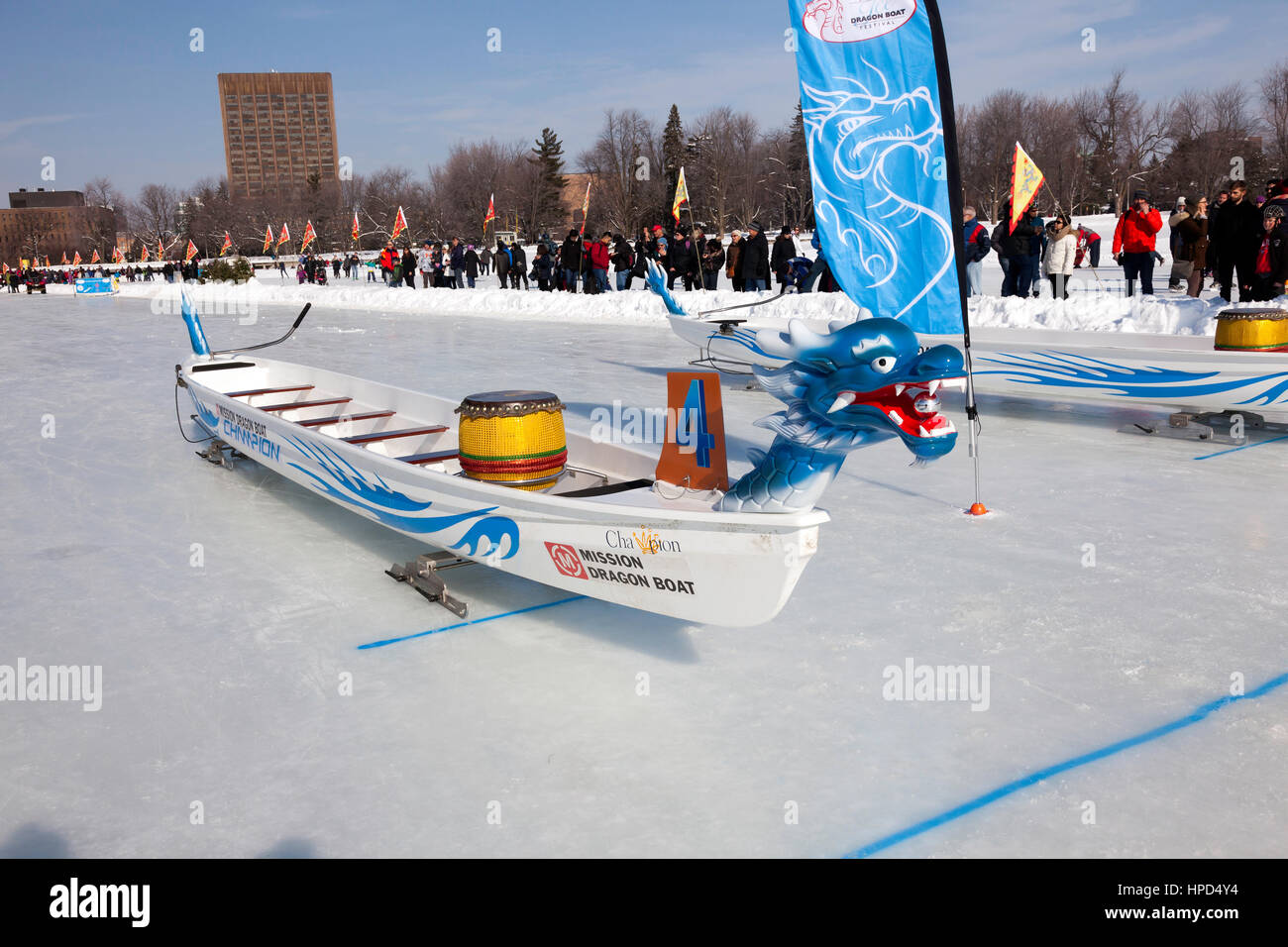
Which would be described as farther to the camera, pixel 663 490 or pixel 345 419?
pixel 345 419

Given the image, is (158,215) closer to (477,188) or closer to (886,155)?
(477,188)

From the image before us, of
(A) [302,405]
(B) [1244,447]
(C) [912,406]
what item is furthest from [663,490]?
(B) [1244,447]

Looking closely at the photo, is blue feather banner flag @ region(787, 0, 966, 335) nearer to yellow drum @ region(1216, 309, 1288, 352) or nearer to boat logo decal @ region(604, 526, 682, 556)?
boat logo decal @ region(604, 526, 682, 556)

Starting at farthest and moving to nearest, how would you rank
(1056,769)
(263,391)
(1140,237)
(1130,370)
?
(1140,237)
(1130,370)
(263,391)
(1056,769)

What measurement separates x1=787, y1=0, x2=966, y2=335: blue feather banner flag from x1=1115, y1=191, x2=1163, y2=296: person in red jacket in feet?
32.5

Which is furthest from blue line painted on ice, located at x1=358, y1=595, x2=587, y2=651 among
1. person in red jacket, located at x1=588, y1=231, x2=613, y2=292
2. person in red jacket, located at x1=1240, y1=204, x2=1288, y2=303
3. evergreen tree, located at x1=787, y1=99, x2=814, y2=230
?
evergreen tree, located at x1=787, y1=99, x2=814, y2=230

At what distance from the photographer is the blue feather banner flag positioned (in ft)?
12.3

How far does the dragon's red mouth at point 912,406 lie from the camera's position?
10.2ft

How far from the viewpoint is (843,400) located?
3.24 m

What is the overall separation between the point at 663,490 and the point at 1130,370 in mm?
5283

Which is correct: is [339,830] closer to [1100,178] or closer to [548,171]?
[1100,178]

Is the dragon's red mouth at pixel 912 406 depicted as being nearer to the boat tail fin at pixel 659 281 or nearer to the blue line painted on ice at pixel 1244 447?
the boat tail fin at pixel 659 281

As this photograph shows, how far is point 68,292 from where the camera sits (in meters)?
45.2

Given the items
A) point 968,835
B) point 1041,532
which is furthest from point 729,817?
point 1041,532
